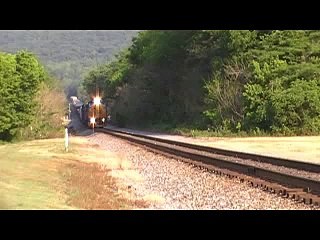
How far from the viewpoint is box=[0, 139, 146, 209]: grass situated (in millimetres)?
10828

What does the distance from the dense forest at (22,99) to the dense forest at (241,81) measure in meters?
13.8

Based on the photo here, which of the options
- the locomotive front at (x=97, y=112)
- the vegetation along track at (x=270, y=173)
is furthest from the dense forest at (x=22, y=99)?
the vegetation along track at (x=270, y=173)

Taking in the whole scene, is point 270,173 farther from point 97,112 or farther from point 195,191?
point 97,112

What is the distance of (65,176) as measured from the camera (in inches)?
682

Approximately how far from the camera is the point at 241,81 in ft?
152

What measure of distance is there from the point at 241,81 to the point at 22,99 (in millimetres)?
21885

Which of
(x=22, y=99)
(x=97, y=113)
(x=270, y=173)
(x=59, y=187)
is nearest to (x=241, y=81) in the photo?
(x=22, y=99)

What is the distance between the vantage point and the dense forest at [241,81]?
4006cm

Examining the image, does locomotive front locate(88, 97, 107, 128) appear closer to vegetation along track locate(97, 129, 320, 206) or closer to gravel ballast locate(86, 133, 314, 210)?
vegetation along track locate(97, 129, 320, 206)
